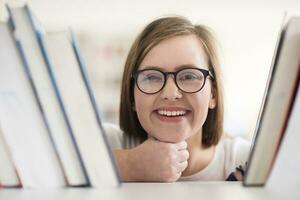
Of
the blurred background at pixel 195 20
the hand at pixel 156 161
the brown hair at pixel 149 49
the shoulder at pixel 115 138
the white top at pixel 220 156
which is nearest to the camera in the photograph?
the hand at pixel 156 161

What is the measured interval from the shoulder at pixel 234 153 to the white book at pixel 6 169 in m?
0.76

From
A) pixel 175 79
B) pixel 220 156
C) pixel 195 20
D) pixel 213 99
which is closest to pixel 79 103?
pixel 175 79

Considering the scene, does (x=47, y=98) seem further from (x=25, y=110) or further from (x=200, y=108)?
(x=200, y=108)

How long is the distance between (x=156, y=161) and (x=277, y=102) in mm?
474

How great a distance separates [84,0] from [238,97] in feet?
6.41

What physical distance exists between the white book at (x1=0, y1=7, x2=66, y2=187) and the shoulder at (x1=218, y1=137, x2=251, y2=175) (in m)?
0.75

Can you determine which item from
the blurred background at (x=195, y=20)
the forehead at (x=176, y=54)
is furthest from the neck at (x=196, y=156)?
the blurred background at (x=195, y=20)

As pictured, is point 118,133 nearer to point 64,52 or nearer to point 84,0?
point 64,52

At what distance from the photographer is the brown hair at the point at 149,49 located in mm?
1073

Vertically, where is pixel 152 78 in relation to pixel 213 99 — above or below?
above

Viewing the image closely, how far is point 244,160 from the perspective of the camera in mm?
1260

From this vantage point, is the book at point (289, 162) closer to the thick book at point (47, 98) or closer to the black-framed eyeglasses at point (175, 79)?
the thick book at point (47, 98)

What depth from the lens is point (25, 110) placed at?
0.58 meters

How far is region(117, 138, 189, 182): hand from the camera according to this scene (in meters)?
0.96
